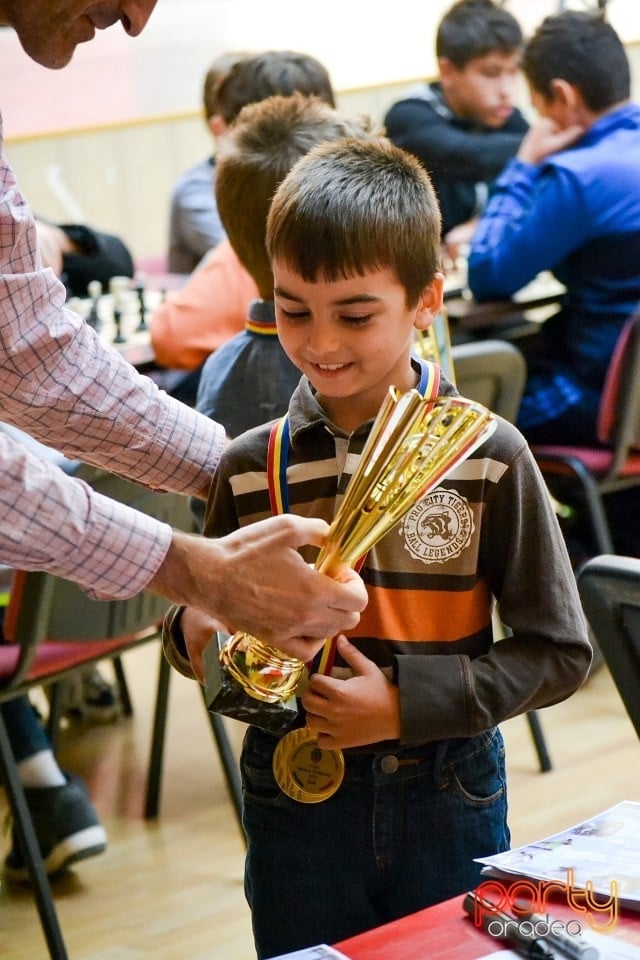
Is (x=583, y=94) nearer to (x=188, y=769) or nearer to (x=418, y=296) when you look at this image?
(x=188, y=769)

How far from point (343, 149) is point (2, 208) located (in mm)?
472

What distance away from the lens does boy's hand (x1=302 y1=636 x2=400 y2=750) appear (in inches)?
55.9

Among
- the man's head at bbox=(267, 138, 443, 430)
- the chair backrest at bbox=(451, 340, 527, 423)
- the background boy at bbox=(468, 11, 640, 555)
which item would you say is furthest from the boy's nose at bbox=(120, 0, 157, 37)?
the background boy at bbox=(468, 11, 640, 555)

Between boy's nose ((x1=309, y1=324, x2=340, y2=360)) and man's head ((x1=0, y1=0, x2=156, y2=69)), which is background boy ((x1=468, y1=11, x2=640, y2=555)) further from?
boy's nose ((x1=309, y1=324, x2=340, y2=360))

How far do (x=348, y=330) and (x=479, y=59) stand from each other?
3.80 metres

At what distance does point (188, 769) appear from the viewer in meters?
3.56

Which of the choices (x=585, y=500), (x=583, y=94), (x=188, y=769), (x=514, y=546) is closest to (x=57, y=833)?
(x=188, y=769)

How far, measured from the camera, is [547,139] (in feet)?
13.3

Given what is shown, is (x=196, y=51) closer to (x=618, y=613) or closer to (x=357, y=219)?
(x=357, y=219)

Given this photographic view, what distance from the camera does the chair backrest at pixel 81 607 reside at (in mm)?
2562

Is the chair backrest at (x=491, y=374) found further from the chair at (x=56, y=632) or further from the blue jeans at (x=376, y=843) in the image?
the blue jeans at (x=376, y=843)

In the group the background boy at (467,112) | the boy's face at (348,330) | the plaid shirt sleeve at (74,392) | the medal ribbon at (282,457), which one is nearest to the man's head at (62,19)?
the plaid shirt sleeve at (74,392)

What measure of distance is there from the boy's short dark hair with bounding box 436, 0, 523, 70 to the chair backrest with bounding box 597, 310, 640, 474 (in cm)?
179

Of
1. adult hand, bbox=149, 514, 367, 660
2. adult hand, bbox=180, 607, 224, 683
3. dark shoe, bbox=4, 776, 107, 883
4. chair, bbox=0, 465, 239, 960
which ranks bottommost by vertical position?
dark shoe, bbox=4, 776, 107, 883
